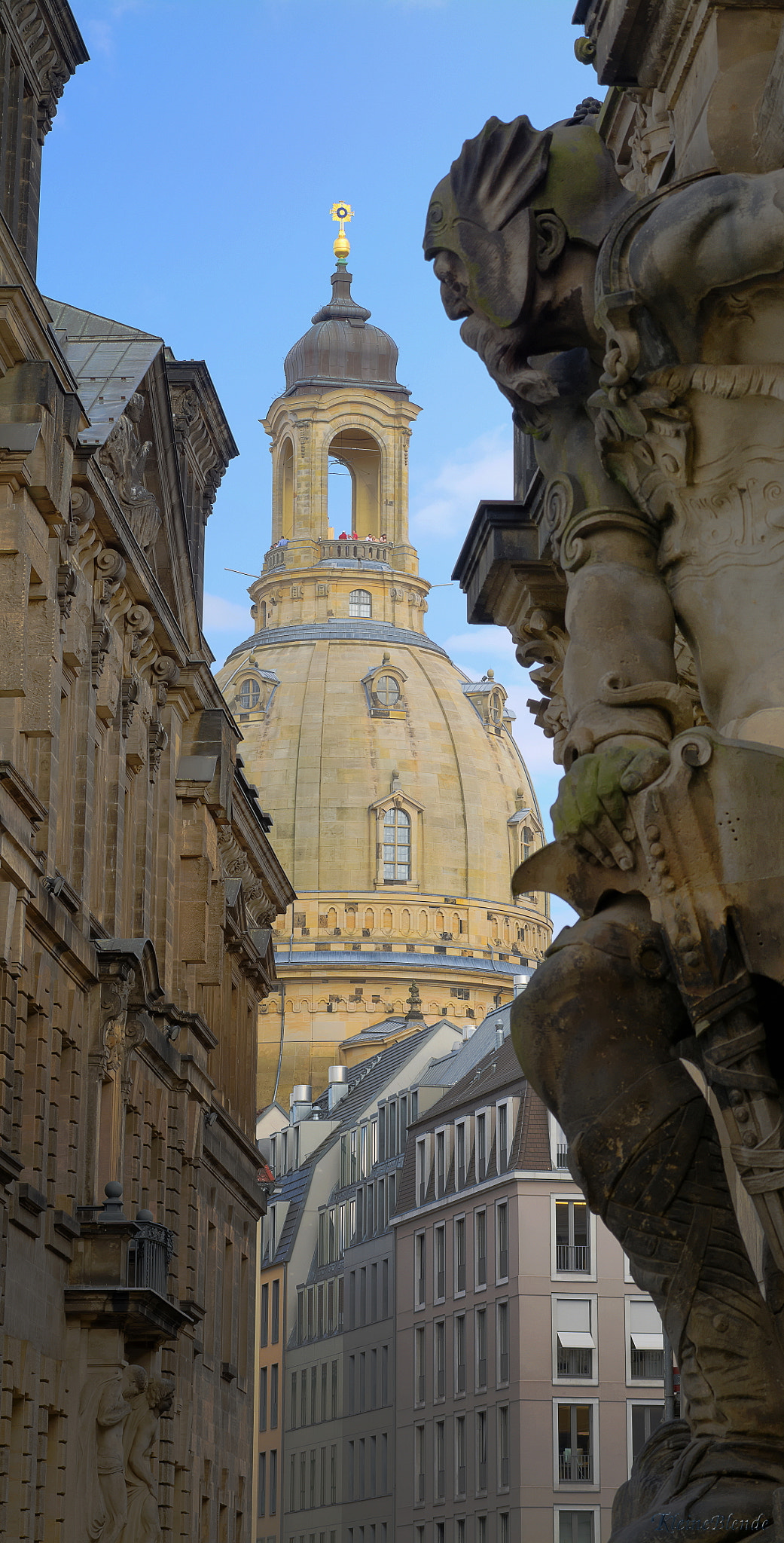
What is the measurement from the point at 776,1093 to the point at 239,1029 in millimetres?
57435

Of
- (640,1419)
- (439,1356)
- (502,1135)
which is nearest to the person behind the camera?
(640,1419)

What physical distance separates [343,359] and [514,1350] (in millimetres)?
109770

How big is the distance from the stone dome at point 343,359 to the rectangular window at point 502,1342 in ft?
336

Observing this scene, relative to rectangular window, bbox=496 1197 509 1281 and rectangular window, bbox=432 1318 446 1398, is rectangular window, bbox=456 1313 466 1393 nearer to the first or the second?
rectangular window, bbox=432 1318 446 1398

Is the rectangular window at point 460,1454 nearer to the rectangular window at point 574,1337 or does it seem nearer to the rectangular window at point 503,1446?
the rectangular window at point 503,1446

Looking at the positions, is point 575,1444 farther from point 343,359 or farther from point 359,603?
point 343,359

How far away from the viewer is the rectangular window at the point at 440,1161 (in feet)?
301

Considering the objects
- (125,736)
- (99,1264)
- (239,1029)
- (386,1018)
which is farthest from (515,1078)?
(386,1018)

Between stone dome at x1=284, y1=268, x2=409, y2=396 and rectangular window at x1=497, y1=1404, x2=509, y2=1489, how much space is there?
105036 mm

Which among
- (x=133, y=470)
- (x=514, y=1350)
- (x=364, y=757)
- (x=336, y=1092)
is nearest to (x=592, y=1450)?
(x=514, y=1350)

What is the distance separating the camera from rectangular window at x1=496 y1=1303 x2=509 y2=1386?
8094 centimetres

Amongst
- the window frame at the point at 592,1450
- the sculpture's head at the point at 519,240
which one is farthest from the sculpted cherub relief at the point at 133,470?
the window frame at the point at 592,1450

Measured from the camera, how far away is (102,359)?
4703 centimetres

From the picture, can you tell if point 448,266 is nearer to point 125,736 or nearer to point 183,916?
point 125,736
